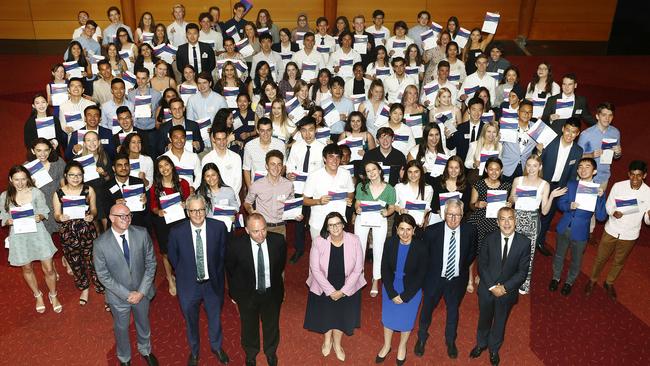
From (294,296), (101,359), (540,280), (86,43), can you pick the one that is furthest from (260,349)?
(86,43)

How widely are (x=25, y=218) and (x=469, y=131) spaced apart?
5.11m

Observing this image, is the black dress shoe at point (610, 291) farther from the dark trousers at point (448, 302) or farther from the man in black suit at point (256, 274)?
the man in black suit at point (256, 274)

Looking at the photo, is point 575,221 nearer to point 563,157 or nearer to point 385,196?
point 563,157

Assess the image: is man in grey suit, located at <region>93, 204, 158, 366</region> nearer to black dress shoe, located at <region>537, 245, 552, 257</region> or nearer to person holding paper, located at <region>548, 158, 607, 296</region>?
person holding paper, located at <region>548, 158, 607, 296</region>

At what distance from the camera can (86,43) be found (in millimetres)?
9992

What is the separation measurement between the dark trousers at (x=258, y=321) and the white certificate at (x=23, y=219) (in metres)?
2.25

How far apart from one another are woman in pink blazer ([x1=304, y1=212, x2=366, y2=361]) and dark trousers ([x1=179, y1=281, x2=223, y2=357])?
0.83 m

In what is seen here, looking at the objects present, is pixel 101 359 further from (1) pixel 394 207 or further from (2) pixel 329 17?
(2) pixel 329 17

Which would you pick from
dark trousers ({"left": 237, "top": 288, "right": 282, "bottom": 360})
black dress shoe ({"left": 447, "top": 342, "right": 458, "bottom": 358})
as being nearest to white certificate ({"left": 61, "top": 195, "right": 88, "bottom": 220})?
dark trousers ({"left": 237, "top": 288, "right": 282, "bottom": 360})

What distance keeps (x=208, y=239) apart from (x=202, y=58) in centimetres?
511

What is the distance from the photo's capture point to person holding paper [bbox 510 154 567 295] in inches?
223

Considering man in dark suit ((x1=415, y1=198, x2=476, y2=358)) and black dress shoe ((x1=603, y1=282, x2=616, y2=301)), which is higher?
man in dark suit ((x1=415, y1=198, x2=476, y2=358))

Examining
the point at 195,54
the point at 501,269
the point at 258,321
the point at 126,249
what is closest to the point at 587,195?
the point at 501,269

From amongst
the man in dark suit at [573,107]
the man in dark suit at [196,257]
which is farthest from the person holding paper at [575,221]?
the man in dark suit at [196,257]
